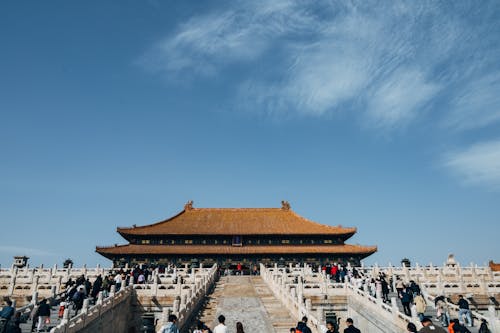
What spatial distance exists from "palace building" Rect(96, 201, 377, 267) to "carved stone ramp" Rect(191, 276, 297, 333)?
12493 mm

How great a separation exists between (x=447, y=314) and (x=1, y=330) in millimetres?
17666

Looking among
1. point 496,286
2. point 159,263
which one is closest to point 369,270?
point 496,286

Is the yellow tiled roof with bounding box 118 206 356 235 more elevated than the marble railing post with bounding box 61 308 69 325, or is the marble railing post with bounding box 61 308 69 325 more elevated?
the yellow tiled roof with bounding box 118 206 356 235

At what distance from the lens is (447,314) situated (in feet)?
51.8

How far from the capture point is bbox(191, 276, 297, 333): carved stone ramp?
1557cm

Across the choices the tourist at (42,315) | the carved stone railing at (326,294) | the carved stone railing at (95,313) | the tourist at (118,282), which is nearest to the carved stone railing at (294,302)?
the carved stone railing at (326,294)

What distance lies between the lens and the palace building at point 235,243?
3812 centimetres

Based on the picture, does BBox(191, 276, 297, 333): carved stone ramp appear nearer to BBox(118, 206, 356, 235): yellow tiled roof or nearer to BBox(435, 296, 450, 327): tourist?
BBox(435, 296, 450, 327): tourist

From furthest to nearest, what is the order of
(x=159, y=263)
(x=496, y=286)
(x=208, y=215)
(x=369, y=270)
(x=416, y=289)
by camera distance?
1. (x=208, y=215)
2. (x=159, y=263)
3. (x=369, y=270)
4. (x=496, y=286)
5. (x=416, y=289)

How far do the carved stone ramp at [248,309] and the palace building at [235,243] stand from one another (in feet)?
41.0

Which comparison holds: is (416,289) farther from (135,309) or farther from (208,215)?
(208,215)

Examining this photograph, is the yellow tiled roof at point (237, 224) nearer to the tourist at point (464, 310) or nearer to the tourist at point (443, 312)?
the tourist at point (443, 312)

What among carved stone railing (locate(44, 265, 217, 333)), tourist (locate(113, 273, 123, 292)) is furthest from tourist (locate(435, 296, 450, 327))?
tourist (locate(113, 273, 123, 292))

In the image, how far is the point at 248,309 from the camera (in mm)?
18438
